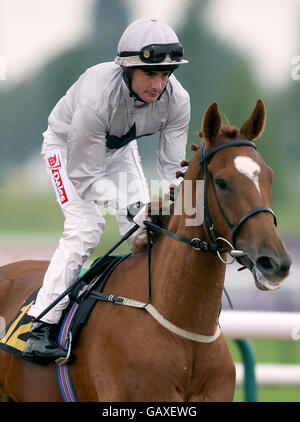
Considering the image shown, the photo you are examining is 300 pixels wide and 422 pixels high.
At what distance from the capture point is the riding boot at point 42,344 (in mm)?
4207

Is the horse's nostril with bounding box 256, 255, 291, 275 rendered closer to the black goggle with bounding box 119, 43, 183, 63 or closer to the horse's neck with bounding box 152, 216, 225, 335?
the horse's neck with bounding box 152, 216, 225, 335

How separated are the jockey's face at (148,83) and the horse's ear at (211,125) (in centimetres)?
59

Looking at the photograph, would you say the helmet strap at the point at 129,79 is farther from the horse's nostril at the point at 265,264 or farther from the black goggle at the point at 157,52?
the horse's nostril at the point at 265,264

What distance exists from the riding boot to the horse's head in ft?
3.34

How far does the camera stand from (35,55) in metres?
28.9

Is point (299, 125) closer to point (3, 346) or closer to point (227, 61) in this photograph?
point (227, 61)

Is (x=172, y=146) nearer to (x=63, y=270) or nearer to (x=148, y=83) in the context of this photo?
(x=148, y=83)

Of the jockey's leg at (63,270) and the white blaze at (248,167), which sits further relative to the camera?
the jockey's leg at (63,270)

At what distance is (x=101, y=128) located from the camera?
437 centimetres

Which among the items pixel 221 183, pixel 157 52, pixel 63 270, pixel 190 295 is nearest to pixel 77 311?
pixel 63 270

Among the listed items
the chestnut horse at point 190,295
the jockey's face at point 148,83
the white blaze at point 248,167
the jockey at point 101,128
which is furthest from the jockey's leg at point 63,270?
the white blaze at point 248,167

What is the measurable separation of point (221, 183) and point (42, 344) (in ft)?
4.11

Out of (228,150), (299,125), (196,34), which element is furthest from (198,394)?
(196,34)

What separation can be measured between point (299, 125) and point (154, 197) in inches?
1005
